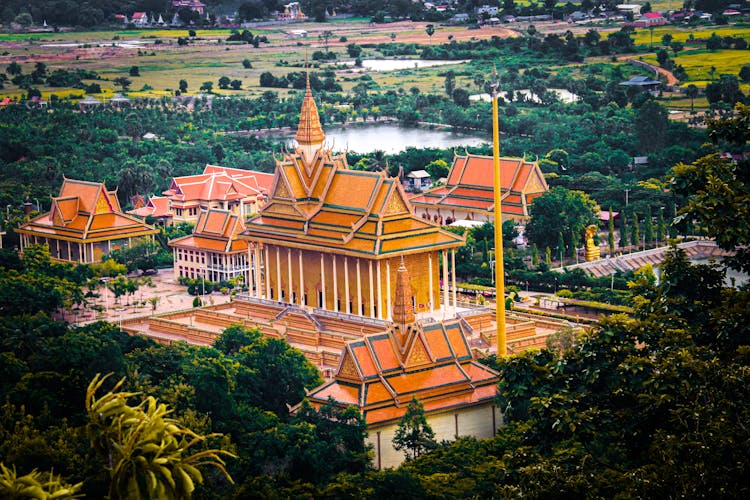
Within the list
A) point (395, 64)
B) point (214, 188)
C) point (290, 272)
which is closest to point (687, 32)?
point (395, 64)

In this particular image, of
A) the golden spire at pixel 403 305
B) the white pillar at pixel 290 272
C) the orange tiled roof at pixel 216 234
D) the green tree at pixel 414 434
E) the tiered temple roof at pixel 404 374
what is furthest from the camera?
the orange tiled roof at pixel 216 234

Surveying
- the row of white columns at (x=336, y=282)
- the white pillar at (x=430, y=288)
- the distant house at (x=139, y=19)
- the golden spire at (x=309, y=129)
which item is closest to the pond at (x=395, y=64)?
the distant house at (x=139, y=19)

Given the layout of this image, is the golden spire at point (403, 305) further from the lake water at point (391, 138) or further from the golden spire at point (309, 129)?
the lake water at point (391, 138)

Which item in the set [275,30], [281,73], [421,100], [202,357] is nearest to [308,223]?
[202,357]

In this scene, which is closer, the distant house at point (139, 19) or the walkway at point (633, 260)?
the walkway at point (633, 260)

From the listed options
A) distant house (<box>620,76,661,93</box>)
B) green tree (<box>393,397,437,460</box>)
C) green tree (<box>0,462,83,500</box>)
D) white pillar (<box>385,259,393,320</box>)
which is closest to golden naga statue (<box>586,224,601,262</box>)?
white pillar (<box>385,259,393,320</box>)

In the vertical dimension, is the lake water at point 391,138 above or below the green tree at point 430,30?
below
